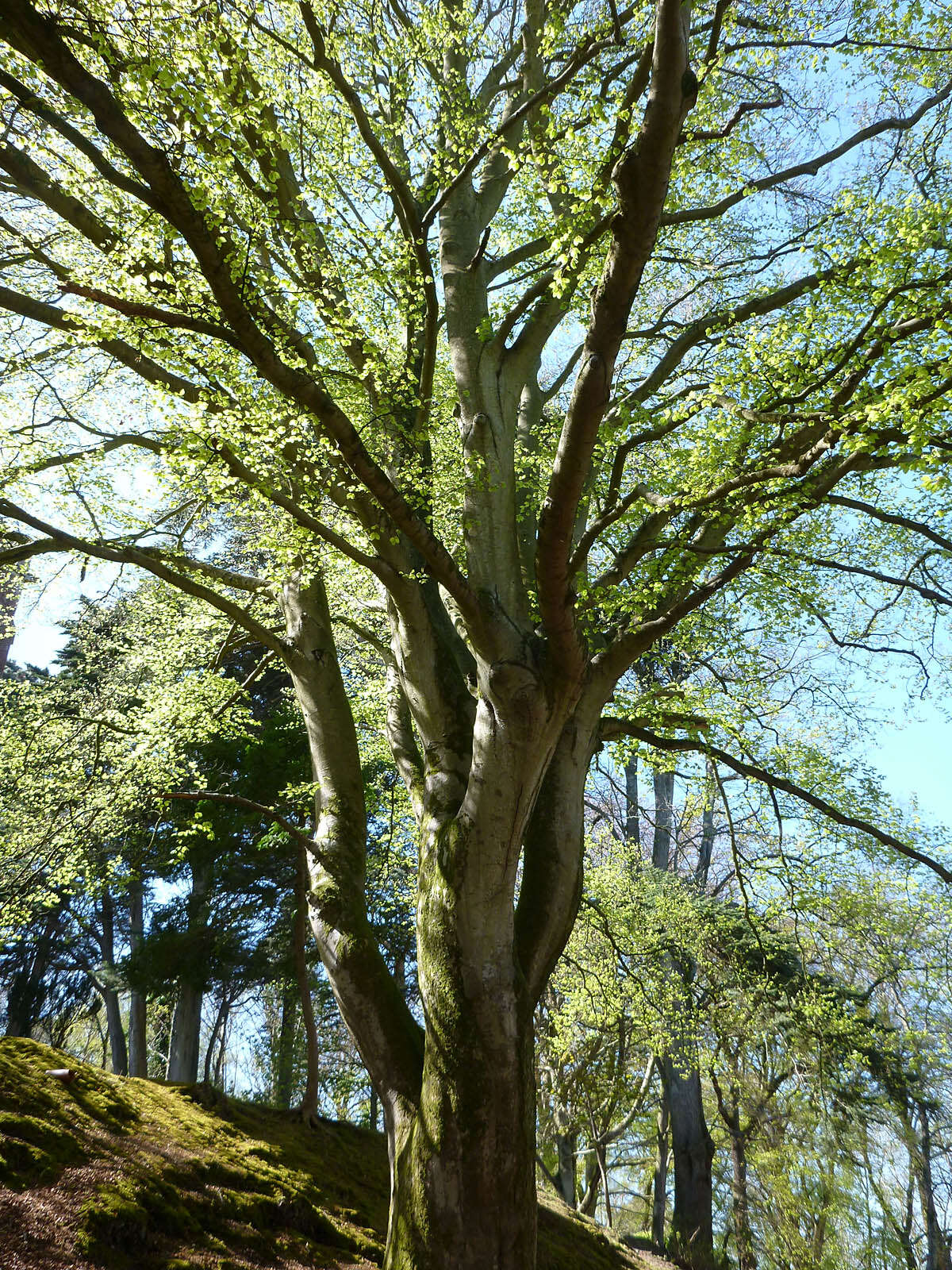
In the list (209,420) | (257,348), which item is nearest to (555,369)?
(209,420)

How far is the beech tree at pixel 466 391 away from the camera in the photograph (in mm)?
3902

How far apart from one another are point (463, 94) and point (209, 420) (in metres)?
4.12

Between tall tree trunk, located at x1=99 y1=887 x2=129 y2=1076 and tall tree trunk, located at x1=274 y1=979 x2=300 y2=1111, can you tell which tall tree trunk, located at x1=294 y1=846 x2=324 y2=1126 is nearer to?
tall tree trunk, located at x1=274 y1=979 x2=300 y2=1111

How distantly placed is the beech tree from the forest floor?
1213 millimetres

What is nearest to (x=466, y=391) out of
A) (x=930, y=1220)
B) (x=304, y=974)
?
(x=304, y=974)

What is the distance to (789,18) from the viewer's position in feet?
19.8

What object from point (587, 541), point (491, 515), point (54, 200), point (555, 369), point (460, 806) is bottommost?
point (460, 806)

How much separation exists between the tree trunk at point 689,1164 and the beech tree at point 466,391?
324 inches

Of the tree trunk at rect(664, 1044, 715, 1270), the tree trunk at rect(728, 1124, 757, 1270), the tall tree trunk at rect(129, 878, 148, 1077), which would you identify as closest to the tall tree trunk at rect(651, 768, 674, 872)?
the tree trunk at rect(664, 1044, 715, 1270)

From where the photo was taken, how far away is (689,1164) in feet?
40.8

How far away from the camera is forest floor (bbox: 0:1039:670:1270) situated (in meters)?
3.74

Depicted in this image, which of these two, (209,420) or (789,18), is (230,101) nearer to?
(209,420)

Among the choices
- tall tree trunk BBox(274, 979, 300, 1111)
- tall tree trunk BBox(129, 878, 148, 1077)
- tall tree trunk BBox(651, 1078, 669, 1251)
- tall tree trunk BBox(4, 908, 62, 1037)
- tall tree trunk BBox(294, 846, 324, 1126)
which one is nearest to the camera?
tall tree trunk BBox(294, 846, 324, 1126)

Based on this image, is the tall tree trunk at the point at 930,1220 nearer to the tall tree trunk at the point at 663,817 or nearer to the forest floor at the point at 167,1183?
the tall tree trunk at the point at 663,817
